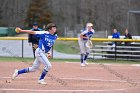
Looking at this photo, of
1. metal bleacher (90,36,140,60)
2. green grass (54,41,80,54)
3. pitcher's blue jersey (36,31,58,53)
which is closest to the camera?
pitcher's blue jersey (36,31,58,53)

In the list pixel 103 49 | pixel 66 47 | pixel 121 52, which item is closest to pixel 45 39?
pixel 121 52

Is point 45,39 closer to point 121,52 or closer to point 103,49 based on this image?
point 121,52

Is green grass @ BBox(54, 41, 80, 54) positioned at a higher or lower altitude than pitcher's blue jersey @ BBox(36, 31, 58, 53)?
lower

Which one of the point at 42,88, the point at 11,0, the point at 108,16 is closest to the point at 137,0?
the point at 108,16

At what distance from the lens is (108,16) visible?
52656mm

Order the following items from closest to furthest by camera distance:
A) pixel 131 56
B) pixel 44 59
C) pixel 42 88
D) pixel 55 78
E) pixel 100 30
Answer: pixel 42 88 < pixel 44 59 < pixel 55 78 < pixel 131 56 < pixel 100 30

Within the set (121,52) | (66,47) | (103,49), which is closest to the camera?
(121,52)

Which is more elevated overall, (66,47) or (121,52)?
(121,52)

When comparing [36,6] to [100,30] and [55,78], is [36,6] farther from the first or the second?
[55,78]

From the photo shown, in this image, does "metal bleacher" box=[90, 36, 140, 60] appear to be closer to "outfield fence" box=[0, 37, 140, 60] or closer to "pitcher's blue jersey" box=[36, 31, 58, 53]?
"outfield fence" box=[0, 37, 140, 60]

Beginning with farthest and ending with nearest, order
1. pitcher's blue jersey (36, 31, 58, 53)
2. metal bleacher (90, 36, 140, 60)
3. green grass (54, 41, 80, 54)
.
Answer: green grass (54, 41, 80, 54), metal bleacher (90, 36, 140, 60), pitcher's blue jersey (36, 31, 58, 53)

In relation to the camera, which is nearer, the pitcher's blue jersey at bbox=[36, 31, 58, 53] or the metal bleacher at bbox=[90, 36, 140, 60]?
the pitcher's blue jersey at bbox=[36, 31, 58, 53]

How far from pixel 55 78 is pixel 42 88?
300 centimetres

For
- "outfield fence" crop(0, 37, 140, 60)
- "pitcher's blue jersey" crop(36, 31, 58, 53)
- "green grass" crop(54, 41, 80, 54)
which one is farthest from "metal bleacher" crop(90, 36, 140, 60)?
"pitcher's blue jersey" crop(36, 31, 58, 53)
